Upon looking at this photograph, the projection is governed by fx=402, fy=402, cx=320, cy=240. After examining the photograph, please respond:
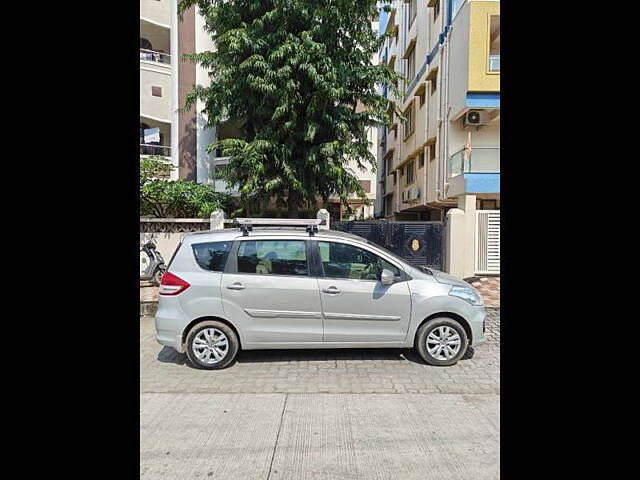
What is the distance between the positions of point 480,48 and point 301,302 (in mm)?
10973

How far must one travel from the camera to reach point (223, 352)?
4855 millimetres

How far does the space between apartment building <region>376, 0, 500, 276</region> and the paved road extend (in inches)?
261

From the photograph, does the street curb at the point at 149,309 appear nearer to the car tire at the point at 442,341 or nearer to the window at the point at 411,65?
the car tire at the point at 442,341

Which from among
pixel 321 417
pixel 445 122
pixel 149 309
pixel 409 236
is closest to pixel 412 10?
pixel 445 122

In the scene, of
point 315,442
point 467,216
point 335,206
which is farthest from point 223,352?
point 335,206

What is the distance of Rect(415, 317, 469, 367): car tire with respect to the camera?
4.93m

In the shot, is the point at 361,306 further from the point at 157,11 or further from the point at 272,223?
the point at 157,11

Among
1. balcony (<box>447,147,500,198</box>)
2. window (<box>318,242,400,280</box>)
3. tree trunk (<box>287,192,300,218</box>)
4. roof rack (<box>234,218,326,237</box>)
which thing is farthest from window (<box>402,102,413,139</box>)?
window (<box>318,242,400,280</box>)

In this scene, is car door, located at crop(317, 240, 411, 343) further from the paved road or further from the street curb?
the street curb

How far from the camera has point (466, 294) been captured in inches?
198

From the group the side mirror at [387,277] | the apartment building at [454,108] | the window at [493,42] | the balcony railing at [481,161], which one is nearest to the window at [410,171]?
the apartment building at [454,108]
